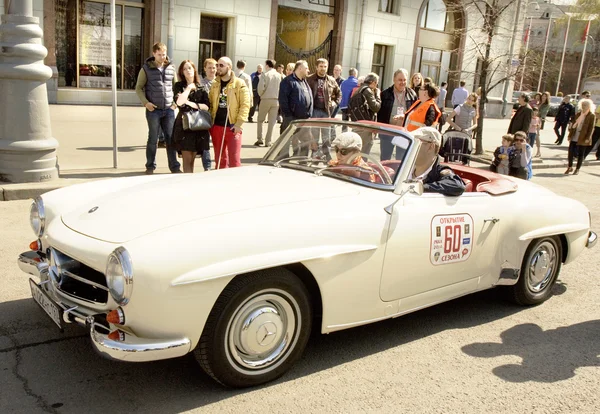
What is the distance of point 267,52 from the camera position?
21.0 meters

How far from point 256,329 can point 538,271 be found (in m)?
2.77

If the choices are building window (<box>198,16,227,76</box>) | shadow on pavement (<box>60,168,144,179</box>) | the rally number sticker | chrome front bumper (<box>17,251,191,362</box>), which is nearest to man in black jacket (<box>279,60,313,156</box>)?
shadow on pavement (<box>60,168,144,179</box>)

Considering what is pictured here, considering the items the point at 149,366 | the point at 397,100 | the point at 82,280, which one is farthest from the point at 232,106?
the point at 82,280

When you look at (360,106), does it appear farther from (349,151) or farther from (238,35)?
(238,35)

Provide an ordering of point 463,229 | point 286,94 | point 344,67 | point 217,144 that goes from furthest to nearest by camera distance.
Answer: point 344,67, point 286,94, point 217,144, point 463,229

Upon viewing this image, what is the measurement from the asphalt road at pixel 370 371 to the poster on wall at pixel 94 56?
14.6 meters

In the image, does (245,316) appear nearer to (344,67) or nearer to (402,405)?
(402,405)

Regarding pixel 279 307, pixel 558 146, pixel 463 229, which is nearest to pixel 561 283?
pixel 463 229

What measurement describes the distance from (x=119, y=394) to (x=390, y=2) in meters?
24.2

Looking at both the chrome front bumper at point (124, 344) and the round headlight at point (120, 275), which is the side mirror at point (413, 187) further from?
the round headlight at point (120, 275)

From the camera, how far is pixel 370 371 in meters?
3.65

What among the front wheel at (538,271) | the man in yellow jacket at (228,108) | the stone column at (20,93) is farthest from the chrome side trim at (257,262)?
the stone column at (20,93)

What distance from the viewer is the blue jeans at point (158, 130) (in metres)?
8.79

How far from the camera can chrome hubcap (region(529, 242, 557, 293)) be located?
482 centimetres
